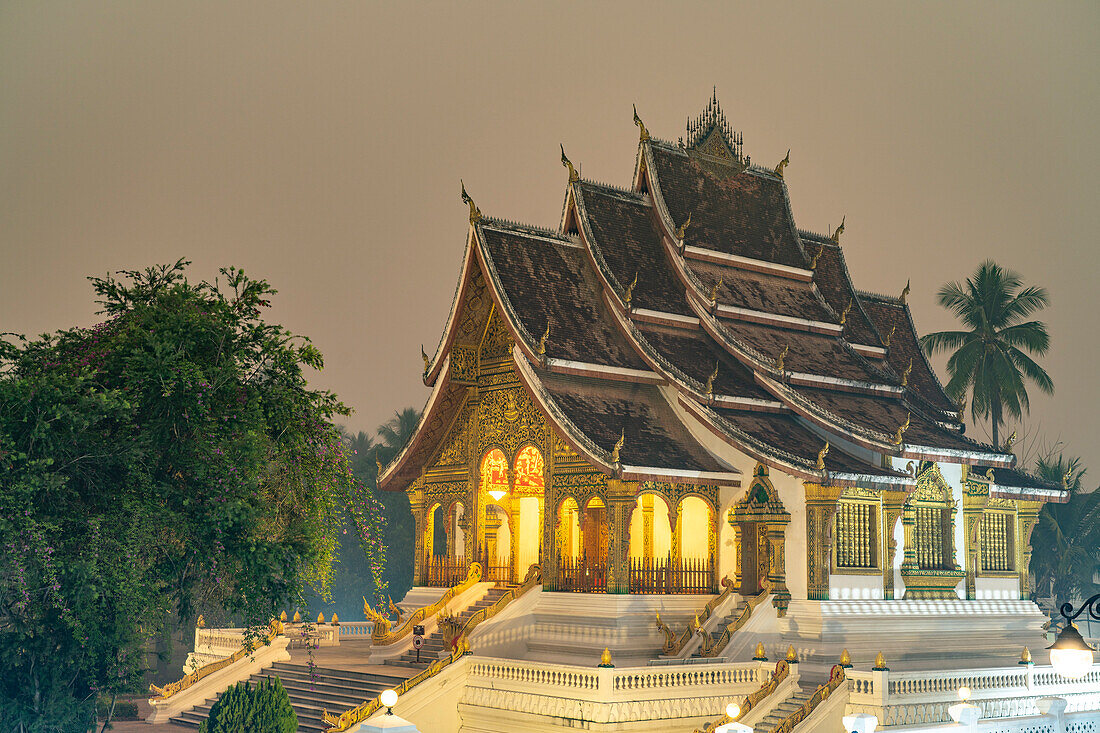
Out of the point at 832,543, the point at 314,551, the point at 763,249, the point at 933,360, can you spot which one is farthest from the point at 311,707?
the point at 933,360

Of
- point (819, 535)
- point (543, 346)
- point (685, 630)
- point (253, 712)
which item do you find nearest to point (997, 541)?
point (819, 535)

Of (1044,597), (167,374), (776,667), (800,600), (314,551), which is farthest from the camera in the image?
(1044,597)

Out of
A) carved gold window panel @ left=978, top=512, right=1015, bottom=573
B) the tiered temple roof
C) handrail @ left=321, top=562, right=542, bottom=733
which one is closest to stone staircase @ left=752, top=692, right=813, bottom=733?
the tiered temple roof

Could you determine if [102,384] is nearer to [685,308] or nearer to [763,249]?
[685,308]

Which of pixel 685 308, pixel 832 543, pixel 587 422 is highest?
pixel 685 308

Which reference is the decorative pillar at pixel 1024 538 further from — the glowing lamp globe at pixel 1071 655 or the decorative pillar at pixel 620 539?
the glowing lamp globe at pixel 1071 655

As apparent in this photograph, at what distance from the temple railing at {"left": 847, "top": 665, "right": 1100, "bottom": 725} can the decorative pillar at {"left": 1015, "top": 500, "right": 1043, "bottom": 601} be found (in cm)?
329

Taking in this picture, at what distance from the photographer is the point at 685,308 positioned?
25000 millimetres

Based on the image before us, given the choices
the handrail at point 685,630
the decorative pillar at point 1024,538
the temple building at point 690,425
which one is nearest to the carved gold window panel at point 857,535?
the temple building at point 690,425

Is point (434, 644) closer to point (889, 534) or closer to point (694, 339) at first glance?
point (694, 339)

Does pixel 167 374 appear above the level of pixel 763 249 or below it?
below

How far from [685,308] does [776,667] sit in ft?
27.0

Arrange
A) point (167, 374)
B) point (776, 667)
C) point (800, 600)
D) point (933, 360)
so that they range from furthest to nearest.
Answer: point (933, 360), point (800, 600), point (776, 667), point (167, 374)

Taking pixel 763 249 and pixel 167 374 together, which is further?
pixel 763 249
